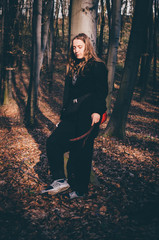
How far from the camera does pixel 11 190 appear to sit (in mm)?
3576

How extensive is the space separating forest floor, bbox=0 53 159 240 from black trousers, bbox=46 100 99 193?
1.58 feet

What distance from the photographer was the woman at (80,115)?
9.41 ft

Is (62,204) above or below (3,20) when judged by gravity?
below

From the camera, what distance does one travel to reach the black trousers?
2994mm

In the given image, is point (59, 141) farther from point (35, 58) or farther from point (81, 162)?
point (35, 58)

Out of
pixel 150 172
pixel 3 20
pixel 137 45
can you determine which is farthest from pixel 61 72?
pixel 150 172

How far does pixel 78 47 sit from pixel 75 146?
1.56 meters

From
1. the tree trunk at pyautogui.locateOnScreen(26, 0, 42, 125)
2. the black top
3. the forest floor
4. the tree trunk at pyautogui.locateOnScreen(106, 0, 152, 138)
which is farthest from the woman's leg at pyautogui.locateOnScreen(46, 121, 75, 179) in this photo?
the tree trunk at pyautogui.locateOnScreen(26, 0, 42, 125)

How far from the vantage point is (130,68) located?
19.5ft

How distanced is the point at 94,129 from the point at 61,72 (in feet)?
65.3

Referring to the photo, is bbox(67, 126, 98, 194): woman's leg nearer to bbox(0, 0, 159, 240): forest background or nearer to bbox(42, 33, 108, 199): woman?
bbox(42, 33, 108, 199): woman

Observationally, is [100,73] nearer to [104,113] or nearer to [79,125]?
[104,113]

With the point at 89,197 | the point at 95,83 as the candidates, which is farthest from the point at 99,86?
the point at 89,197

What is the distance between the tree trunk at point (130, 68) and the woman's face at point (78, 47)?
345cm
